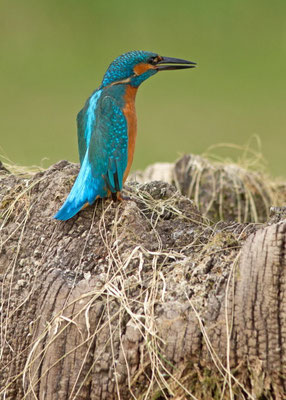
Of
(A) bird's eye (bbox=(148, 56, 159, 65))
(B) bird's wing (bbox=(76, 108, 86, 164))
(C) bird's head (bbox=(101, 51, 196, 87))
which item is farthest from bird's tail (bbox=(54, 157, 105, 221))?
(A) bird's eye (bbox=(148, 56, 159, 65))

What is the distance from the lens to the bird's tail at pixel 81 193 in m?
2.62

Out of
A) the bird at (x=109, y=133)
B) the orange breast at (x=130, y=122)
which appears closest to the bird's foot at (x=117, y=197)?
the bird at (x=109, y=133)

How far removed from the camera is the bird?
8.94 feet

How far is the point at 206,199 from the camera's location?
4434 mm

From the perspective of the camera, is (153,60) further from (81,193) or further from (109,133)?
(81,193)

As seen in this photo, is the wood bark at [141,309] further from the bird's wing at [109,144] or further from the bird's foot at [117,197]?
the bird's wing at [109,144]

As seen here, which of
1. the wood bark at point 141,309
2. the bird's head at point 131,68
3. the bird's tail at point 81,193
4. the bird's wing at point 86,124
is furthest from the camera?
the bird's head at point 131,68

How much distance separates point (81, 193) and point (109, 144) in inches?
14.6

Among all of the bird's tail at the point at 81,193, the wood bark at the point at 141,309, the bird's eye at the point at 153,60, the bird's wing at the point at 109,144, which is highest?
the bird's eye at the point at 153,60

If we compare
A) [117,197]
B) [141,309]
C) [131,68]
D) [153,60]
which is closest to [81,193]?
[117,197]

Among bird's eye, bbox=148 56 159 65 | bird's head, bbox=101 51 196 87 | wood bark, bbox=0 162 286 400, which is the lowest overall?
wood bark, bbox=0 162 286 400

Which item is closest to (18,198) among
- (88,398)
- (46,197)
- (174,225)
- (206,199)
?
(46,197)

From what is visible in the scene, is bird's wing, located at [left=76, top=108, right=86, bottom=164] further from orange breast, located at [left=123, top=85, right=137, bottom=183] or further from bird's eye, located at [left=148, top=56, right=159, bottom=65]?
bird's eye, located at [left=148, top=56, right=159, bottom=65]

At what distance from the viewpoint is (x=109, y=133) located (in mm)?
2971
